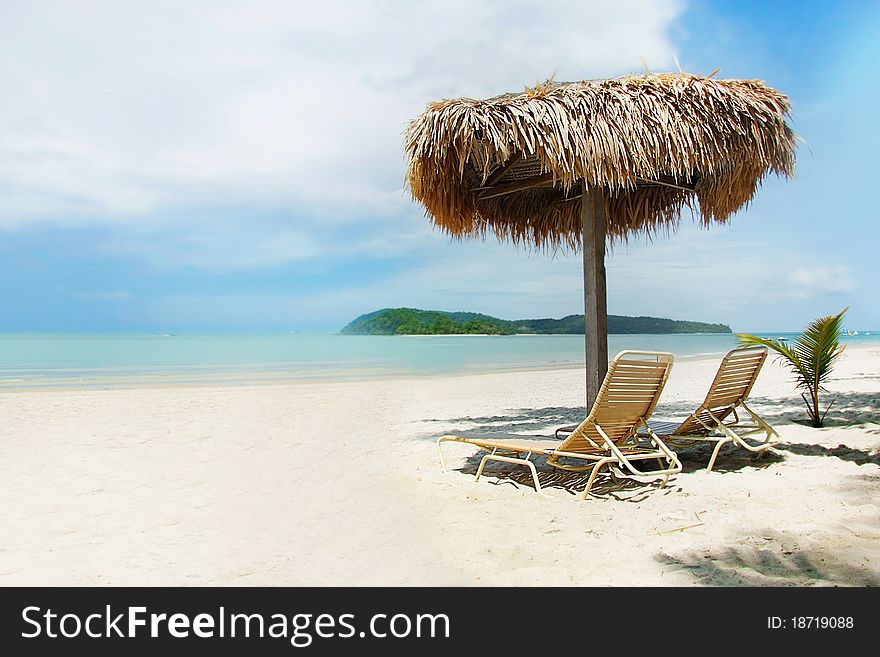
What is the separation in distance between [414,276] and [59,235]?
1173 inches

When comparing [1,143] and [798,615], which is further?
[1,143]

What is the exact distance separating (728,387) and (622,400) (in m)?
1.13

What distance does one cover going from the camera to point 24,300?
57.3 meters

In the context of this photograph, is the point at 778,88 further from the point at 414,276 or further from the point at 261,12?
the point at 414,276

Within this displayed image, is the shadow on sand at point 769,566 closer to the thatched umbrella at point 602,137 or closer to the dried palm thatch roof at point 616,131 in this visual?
the thatched umbrella at point 602,137

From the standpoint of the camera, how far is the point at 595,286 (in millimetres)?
4742

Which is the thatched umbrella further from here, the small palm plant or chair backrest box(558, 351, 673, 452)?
the small palm plant

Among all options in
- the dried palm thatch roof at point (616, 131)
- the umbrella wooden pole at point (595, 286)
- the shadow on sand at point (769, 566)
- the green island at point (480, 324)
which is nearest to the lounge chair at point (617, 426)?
the umbrella wooden pole at point (595, 286)

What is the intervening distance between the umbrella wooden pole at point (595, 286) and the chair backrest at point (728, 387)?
0.71m

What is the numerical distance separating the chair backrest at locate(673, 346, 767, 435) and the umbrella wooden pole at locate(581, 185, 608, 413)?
71 centimetres

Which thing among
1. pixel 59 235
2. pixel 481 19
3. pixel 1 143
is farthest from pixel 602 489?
pixel 59 235

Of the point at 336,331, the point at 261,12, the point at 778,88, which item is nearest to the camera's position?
the point at 778,88

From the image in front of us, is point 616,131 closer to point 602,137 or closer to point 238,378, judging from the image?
point 602,137

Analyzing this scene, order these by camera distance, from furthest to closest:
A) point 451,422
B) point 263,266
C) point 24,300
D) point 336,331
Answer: point 336,331
point 263,266
point 24,300
point 451,422
